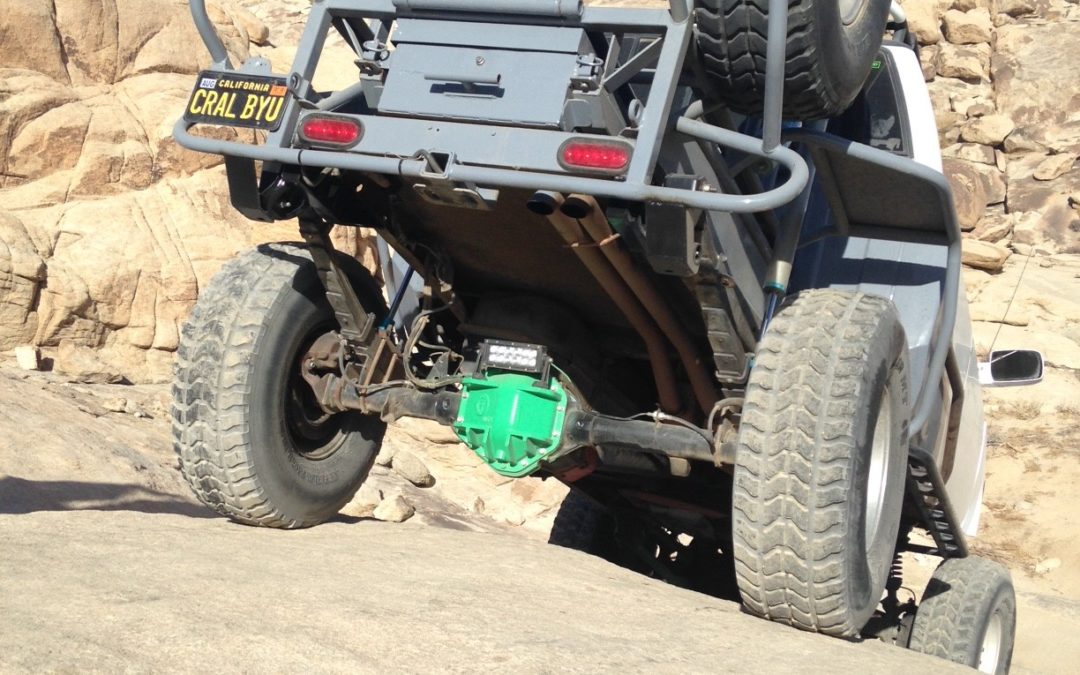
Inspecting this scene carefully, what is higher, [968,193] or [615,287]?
[968,193]

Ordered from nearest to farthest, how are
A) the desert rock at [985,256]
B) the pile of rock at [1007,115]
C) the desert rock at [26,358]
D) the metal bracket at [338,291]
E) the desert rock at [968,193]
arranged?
the metal bracket at [338,291] → the desert rock at [26,358] → the desert rock at [985,256] → the desert rock at [968,193] → the pile of rock at [1007,115]

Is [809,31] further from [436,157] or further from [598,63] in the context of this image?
[436,157]

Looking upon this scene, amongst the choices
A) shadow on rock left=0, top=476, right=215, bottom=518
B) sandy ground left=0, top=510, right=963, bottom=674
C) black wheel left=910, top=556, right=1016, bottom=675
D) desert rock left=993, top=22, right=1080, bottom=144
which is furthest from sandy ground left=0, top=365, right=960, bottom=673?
desert rock left=993, top=22, right=1080, bottom=144

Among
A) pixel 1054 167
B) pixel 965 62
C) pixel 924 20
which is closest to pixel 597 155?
pixel 1054 167

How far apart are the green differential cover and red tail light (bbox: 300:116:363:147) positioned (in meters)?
0.98

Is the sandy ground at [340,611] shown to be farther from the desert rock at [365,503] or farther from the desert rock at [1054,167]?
the desert rock at [1054,167]

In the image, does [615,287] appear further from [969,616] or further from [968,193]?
[968,193]

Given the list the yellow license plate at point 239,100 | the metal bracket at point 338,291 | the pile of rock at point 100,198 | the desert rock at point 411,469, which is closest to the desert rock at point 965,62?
the pile of rock at point 100,198

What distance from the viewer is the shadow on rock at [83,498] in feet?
19.5

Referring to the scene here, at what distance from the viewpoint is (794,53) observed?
3.66m

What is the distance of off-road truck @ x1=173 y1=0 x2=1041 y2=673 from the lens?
3.64 meters

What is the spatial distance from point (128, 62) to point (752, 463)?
9.93 meters

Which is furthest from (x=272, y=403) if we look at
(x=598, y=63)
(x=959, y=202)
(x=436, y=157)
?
(x=959, y=202)

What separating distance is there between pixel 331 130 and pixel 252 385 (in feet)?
3.24
